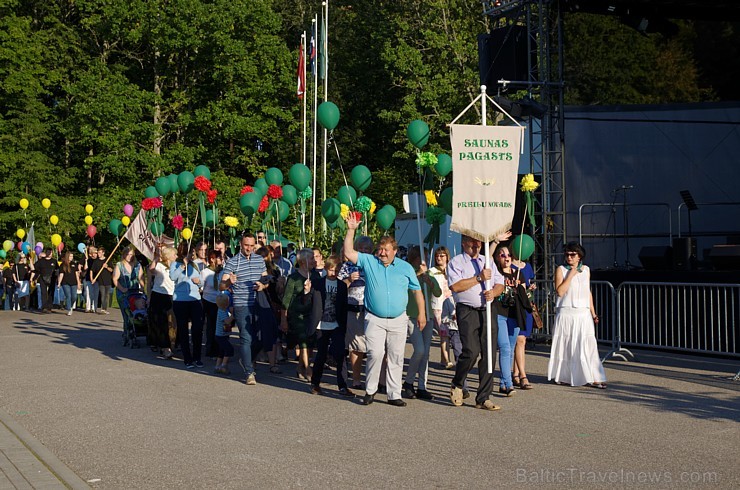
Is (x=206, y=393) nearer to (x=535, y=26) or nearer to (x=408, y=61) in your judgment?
(x=535, y=26)

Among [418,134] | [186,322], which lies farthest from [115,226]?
[418,134]

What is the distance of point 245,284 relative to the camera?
13555 millimetres

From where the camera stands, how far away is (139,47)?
45844 millimetres

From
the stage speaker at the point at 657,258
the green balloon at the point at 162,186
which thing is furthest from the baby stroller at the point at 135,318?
the stage speaker at the point at 657,258

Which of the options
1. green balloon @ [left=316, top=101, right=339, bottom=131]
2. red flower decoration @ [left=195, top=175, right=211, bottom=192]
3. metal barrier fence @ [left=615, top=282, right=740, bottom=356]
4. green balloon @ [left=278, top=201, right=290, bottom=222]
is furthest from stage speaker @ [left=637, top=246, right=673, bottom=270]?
red flower decoration @ [left=195, top=175, right=211, bottom=192]

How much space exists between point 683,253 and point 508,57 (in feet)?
17.2

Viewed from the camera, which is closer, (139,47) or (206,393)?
A: (206,393)

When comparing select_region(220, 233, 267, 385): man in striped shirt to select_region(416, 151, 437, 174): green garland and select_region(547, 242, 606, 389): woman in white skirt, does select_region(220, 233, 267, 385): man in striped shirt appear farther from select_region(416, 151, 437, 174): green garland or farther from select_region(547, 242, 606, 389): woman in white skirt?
select_region(547, 242, 606, 389): woman in white skirt

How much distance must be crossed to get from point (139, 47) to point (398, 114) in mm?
11617

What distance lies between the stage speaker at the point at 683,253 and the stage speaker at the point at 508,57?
15.1 feet

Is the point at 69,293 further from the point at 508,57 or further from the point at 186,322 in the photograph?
the point at 186,322

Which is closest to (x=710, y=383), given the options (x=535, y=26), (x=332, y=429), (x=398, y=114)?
(x=332, y=429)

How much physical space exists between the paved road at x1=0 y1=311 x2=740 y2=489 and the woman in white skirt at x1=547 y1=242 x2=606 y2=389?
0.27 meters

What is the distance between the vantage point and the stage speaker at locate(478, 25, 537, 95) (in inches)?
845
